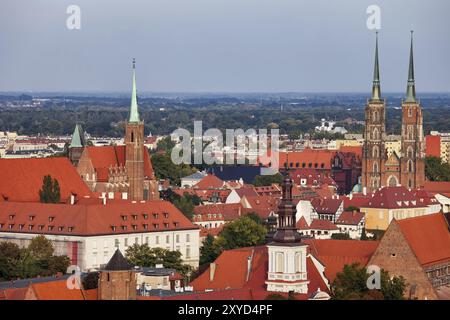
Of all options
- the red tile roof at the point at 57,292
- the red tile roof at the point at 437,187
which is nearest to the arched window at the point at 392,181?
the red tile roof at the point at 437,187

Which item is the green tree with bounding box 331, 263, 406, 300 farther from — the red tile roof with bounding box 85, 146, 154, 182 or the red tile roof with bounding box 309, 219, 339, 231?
the red tile roof with bounding box 85, 146, 154, 182

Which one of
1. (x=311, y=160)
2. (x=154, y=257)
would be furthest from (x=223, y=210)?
(x=311, y=160)

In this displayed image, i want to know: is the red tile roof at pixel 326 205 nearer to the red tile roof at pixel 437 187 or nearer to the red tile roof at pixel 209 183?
the red tile roof at pixel 437 187

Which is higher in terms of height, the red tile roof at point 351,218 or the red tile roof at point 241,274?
the red tile roof at point 241,274

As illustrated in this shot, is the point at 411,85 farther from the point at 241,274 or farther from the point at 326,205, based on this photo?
the point at 241,274
